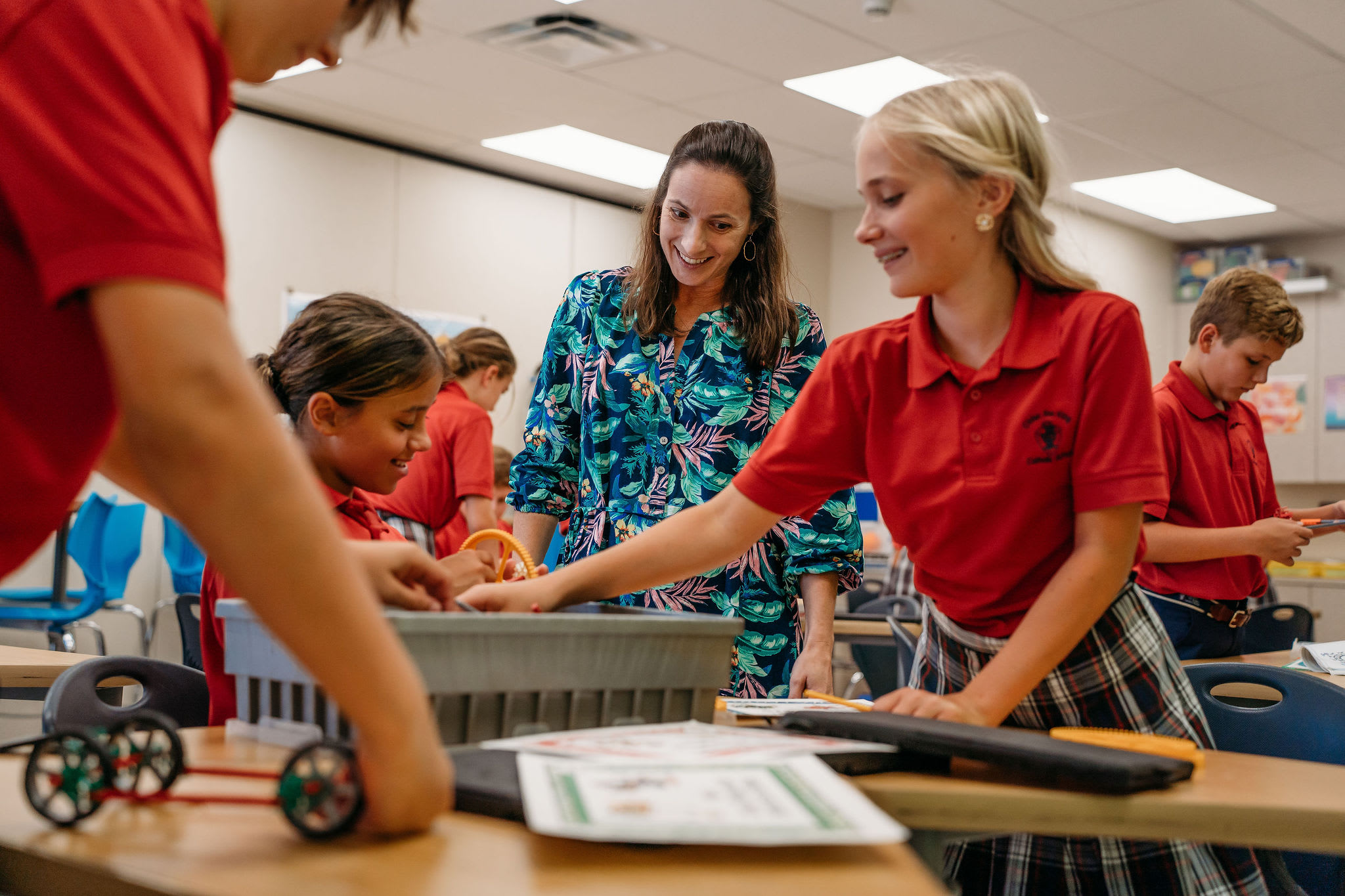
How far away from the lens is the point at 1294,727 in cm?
175

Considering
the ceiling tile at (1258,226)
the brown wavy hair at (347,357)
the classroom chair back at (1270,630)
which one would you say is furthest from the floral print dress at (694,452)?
the ceiling tile at (1258,226)

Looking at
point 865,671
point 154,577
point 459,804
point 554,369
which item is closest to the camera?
point 459,804

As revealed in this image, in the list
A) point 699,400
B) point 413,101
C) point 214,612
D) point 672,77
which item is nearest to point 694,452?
point 699,400

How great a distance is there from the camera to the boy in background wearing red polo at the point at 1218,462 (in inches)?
112

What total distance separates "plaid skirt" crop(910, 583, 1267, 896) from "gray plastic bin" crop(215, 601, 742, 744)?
390mm

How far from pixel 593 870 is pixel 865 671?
3581mm

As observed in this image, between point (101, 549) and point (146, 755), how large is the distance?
Answer: 446cm

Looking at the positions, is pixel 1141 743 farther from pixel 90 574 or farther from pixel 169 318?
pixel 90 574

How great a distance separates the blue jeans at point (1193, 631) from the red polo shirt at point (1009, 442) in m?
1.70

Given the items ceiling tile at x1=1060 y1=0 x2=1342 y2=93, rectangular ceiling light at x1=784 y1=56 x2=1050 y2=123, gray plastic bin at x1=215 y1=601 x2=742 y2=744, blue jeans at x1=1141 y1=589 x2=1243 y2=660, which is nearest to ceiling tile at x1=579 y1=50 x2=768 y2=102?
rectangular ceiling light at x1=784 y1=56 x2=1050 y2=123

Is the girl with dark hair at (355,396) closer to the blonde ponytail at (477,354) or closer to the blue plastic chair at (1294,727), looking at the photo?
the blue plastic chair at (1294,727)

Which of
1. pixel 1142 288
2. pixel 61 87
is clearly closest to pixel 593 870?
pixel 61 87

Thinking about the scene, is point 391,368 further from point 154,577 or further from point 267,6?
point 154,577

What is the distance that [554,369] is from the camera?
197cm
